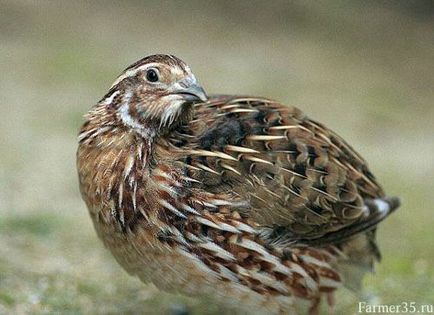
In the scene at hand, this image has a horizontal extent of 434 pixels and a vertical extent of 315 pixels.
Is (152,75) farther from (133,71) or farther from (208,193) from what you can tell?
(208,193)

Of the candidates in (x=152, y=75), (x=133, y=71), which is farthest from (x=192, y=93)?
(x=133, y=71)

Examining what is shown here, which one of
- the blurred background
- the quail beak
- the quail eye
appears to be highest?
the quail eye

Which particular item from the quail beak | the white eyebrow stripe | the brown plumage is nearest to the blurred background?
the brown plumage

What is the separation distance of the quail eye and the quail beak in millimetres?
161

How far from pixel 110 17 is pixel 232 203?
8822 millimetres

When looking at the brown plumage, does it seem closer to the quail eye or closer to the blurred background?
the quail eye

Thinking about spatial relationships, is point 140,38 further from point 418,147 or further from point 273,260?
point 273,260

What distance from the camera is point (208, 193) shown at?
5496 millimetres

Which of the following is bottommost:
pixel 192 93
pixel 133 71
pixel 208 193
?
pixel 208 193

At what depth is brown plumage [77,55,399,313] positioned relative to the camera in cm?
544

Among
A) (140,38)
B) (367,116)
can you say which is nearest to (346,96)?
(367,116)

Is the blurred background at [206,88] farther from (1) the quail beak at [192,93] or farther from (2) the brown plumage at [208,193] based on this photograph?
(1) the quail beak at [192,93]

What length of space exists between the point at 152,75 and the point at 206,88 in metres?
6.35

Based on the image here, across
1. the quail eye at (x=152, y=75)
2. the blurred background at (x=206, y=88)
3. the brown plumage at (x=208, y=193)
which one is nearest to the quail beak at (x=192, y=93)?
the brown plumage at (x=208, y=193)
